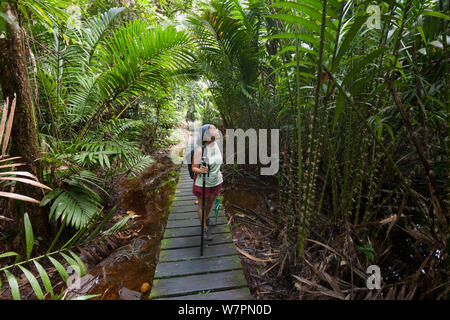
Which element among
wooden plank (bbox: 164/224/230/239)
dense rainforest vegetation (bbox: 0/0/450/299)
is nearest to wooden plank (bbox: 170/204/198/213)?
wooden plank (bbox: 164/224/230/239)

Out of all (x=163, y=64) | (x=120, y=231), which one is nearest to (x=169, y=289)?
(x=120, y=231)

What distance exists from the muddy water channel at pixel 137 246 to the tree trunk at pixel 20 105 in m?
0.65

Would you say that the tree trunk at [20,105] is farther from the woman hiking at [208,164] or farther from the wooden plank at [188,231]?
the woman hiking at [208,164]

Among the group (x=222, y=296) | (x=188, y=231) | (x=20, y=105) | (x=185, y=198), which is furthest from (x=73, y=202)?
(x=222, y=296)

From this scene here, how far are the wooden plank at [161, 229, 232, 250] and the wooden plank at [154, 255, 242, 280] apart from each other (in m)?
0.20

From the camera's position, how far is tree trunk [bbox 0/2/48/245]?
1317mm

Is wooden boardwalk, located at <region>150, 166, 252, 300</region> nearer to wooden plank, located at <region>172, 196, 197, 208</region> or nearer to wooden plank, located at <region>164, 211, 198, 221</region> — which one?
wooden plank, located at <region>164, 211, 198, 221</region>

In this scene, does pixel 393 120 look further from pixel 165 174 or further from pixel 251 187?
pixel 165 174

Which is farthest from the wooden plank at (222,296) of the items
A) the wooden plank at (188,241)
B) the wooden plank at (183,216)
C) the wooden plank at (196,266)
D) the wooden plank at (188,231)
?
the wooden plank at (183,216)

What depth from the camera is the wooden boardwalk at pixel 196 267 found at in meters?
1.29

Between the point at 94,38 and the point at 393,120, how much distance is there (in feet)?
9.14

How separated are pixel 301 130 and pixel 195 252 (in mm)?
1336
